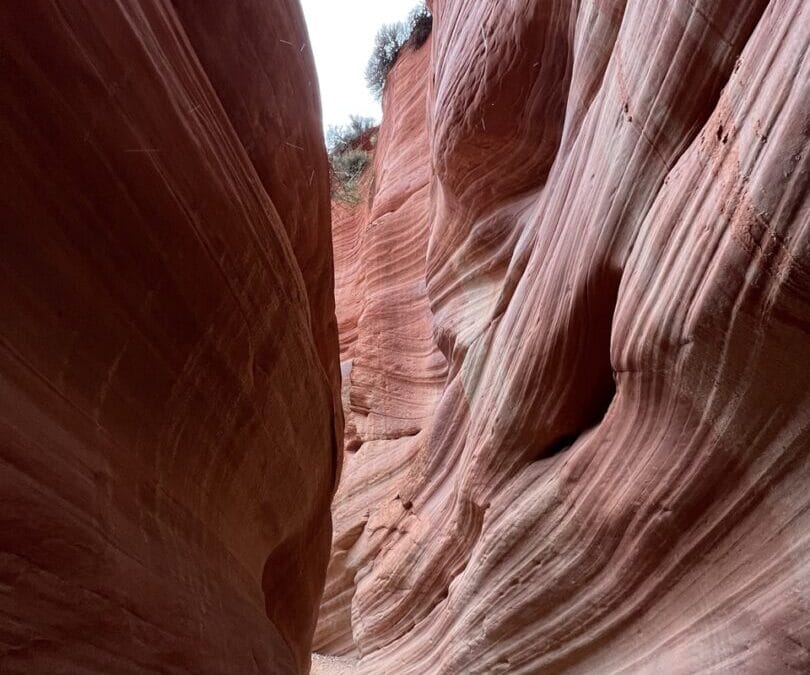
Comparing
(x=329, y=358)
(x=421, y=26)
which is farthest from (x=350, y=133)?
(x=329, y=358)

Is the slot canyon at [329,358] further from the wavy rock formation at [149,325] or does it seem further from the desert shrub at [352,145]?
the desert shrub at [352,145]

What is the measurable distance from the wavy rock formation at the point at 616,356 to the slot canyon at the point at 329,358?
12 millimetres

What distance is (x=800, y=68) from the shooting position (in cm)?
157

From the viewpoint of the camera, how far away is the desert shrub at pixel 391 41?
9234mm

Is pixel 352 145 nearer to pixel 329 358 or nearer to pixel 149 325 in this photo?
pixel 329 358

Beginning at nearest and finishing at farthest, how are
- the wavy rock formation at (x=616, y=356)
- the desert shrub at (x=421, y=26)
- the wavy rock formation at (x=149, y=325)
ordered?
the wavy rock formation at (x=149, y=325)
the wavy rock formation at (x=616, y=356)
the desert shrub at (x=421, y=26)

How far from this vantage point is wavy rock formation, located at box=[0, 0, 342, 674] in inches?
48.9

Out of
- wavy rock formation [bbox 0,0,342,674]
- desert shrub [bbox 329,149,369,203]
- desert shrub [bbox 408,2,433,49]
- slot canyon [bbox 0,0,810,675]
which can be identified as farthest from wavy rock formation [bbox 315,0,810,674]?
desert shrub [bbox 329,149,369,203]

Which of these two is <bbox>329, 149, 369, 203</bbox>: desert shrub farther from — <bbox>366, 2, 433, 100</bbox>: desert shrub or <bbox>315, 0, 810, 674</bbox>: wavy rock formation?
<bbox>315, 0, 810, 674</bbox>: wavy rock formation

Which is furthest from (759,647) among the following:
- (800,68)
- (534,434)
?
(800,68)

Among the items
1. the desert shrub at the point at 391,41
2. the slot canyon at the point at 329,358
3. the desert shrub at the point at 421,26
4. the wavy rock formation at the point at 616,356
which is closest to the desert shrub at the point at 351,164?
the desert shrub at the point at 391,41

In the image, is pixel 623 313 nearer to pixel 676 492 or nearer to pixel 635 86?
pixel 676 492

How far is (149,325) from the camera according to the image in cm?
164

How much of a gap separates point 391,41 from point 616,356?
876 cm
